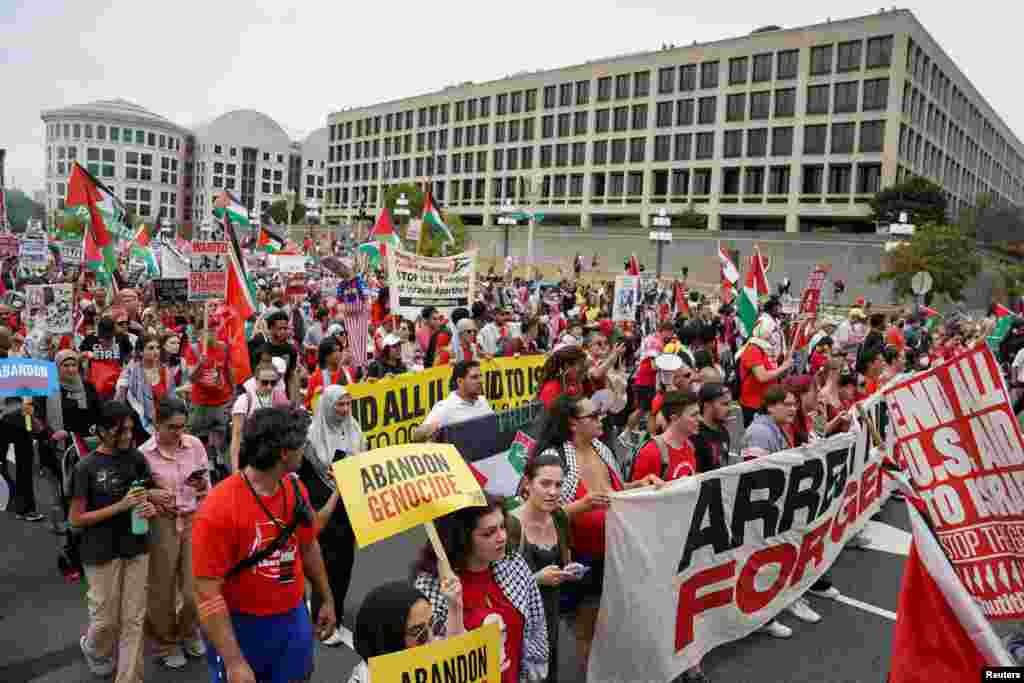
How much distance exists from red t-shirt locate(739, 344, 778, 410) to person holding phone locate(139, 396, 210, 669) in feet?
17.4

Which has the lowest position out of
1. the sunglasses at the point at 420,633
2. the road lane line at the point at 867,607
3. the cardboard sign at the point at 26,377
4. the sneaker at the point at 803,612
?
the road lane line at the point at 867,607

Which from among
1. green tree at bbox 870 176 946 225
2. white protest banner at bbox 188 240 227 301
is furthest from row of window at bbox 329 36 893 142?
white protest banner at bbox 188 240 227 301

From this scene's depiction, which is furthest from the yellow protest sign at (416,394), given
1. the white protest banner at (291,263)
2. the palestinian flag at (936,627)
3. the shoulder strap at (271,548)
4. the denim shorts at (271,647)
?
the white protest banner at (291,263)

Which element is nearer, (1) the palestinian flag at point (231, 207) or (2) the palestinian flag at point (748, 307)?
(2) the palestinian flag at point (748, 307)

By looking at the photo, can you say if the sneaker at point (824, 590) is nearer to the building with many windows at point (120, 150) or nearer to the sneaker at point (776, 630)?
the sneaker at point (776, 630)

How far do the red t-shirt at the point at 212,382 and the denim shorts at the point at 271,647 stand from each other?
4.53 m

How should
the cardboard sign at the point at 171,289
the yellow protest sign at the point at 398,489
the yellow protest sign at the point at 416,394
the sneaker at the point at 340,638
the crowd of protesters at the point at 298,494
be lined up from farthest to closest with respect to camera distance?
the cardboard sign at the point at 171,289 → the yellow protest sign at the point at 416,394 → the sneaker at the point at 340,638 → the crowd of protesters at the point at 298,494 → the yellow protest sign at the point at 398,489

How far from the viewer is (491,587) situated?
3176 mm

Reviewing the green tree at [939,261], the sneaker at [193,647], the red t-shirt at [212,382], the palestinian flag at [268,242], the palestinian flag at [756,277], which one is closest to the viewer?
the sneaker at [193,647]

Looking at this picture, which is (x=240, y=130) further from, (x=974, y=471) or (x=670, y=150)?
(x=974, y=471)

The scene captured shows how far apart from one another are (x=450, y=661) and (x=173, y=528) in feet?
8.55

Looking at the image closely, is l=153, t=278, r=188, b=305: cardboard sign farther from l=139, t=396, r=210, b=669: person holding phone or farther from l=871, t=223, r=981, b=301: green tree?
l=871, t=223, r=981, b=301: green tree

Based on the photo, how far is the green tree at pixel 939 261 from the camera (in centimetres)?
3688

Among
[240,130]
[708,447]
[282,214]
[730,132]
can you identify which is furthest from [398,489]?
[240,130]
